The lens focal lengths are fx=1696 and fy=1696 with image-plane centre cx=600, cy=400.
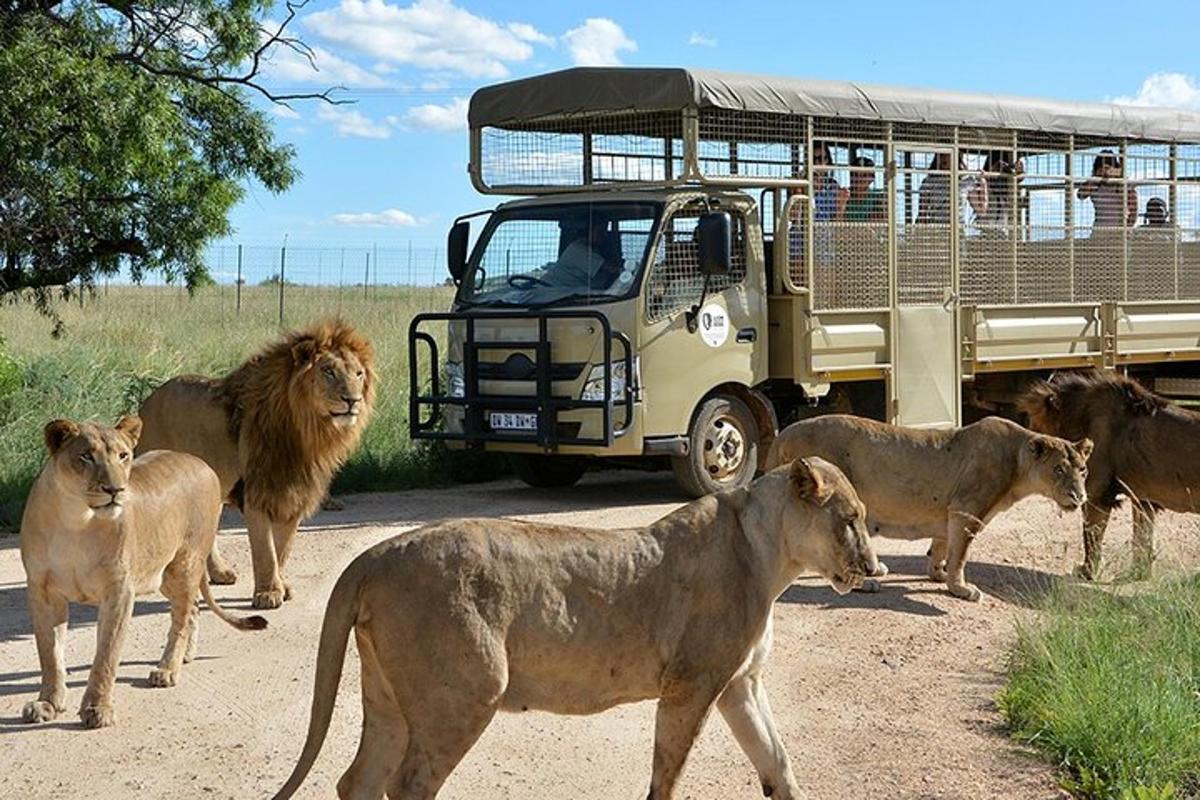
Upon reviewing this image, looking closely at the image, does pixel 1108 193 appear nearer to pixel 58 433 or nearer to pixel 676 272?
pixel 676 272

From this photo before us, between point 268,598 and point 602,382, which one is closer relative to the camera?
point 268,598

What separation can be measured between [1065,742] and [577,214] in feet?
23.1

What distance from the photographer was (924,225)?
14.0 meters

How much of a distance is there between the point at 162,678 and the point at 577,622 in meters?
2.89

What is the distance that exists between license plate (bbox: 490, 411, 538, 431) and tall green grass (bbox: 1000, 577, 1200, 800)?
4985 mm

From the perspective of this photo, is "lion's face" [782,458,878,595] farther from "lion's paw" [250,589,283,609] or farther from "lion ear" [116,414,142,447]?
"lion's paw" [250,589,283,609]

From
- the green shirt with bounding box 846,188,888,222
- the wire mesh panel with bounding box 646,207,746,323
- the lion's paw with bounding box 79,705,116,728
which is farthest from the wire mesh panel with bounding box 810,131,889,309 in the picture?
the lion's paw with bounding box 79,705,116,728

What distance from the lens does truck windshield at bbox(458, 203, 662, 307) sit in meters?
12.7

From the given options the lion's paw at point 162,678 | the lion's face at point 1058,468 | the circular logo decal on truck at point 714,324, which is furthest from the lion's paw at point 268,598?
the circular logo decal on truck at point 714,324

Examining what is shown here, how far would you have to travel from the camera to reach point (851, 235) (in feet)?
44.7

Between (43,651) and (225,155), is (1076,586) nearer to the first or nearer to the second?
(43,651)

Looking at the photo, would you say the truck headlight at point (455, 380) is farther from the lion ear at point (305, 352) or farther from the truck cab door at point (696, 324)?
the lion ear at point (305, 352)

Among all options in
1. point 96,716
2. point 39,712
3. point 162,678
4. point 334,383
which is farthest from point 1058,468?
point 39,712

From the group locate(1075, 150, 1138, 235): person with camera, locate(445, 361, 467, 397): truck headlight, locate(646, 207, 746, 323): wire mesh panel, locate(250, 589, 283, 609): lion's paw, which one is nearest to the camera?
locate(250, 589, 283, 609): lion's paw
